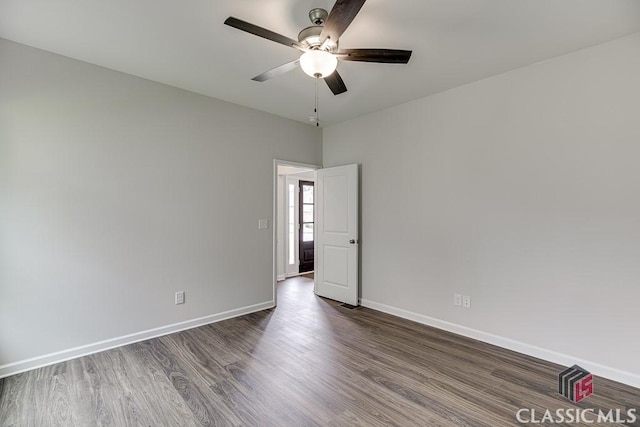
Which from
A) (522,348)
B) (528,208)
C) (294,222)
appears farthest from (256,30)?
(294,222)

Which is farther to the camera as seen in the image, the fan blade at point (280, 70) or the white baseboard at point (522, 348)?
the white baseboard at point (522, 348)

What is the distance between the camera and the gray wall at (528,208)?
234cm

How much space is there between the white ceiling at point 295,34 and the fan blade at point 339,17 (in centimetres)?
37

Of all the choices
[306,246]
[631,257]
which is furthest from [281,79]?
[306,246]

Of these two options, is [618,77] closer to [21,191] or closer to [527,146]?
[527,146]

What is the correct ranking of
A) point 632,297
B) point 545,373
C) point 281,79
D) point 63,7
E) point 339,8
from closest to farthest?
point 339,8, point 63,7, point 632,297, point 545,373, point 281,79

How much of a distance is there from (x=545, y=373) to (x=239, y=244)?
3.33 m

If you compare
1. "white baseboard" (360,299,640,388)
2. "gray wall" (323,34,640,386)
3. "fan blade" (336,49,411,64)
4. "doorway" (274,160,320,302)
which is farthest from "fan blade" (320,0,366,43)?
"doorway" (274,160,320,302)

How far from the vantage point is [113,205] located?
2891 millimetres

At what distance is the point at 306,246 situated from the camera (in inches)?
252

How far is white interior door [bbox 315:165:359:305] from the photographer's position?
4172mm

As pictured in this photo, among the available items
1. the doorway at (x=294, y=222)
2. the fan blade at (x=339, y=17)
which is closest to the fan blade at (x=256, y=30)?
the fan blade at (x=339, y=17)

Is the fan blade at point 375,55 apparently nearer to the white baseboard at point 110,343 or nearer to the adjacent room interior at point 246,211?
the adjacent room interior at point 246,211

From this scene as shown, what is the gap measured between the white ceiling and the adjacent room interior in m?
0.02
